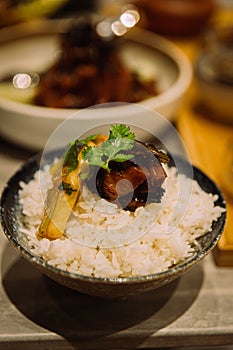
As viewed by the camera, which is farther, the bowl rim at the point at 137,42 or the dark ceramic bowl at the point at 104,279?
the bowl rim at the point at 137,42

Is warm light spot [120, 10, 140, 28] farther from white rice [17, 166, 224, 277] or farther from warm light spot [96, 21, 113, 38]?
white rice [17, 166, 224, 277]

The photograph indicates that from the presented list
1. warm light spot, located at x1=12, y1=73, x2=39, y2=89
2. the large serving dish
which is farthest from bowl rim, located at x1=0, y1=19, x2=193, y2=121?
warm light spot, located at x1=12, y1=73, x2=39, y2=89

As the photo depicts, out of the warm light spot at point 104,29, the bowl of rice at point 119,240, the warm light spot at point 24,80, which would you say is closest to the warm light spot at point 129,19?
the warm light spot at point 104,29

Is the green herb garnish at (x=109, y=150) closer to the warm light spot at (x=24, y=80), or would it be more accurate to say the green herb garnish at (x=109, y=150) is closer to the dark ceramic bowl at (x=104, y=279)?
the dark ceramic bowl at (x=104, y=279)

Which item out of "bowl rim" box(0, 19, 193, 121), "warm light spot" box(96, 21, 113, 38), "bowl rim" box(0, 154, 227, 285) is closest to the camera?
"bowl rim" box(0, 154, 227, 285)

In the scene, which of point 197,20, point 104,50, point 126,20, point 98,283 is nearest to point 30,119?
point 104,50

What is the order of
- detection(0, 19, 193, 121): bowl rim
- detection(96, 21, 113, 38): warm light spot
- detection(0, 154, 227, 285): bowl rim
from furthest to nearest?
1. detection(96, 21, 113, 38): warm light spot
2. detection(0, 19, 193, 121): bowl rim
3. detection(0, 154, 227, 285): bowl rim

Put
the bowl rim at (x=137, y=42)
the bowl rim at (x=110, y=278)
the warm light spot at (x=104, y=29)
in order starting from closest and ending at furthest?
the bowl rim at (x=110, y=278) < the bowl rim at (x=137, y=42) < the warm light spot at (x=104, y=29)
